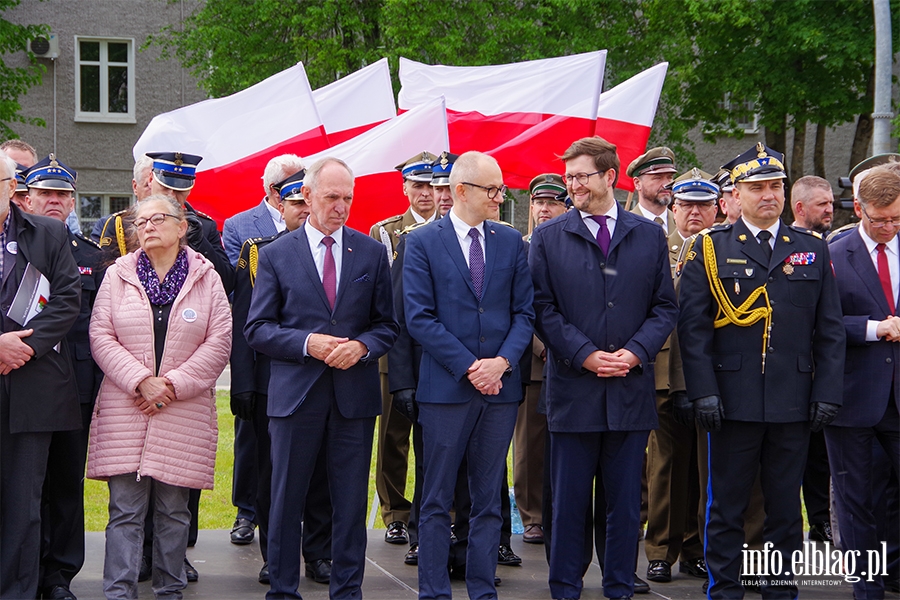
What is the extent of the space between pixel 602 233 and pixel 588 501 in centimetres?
148

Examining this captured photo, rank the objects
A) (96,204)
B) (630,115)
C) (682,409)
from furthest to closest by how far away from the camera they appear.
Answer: (96,204) < (630,115) < (682,409)

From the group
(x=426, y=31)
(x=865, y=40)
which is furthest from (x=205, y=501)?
(x=865, y=40)

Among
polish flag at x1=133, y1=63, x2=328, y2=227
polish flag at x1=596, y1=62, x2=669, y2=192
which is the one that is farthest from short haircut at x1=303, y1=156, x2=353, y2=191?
polish flag at x1=596, y1=62, x2=669, y2=192

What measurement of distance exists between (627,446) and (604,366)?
488mm

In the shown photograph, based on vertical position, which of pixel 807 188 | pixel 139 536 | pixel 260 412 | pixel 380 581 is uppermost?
pixel 807 188

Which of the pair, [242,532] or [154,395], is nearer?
[154,395]

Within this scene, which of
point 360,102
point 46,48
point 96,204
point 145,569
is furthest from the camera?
point 96,204

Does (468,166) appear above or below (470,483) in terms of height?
above

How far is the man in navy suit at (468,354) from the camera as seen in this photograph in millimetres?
5453

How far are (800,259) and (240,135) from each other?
4980 mm

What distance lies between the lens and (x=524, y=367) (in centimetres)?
615

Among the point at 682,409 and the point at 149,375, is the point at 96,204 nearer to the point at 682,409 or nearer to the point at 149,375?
the point at 149,375

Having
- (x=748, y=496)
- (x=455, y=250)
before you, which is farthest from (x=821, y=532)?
(x=455, y=250)

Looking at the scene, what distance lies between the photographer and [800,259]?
5730 millimetres
